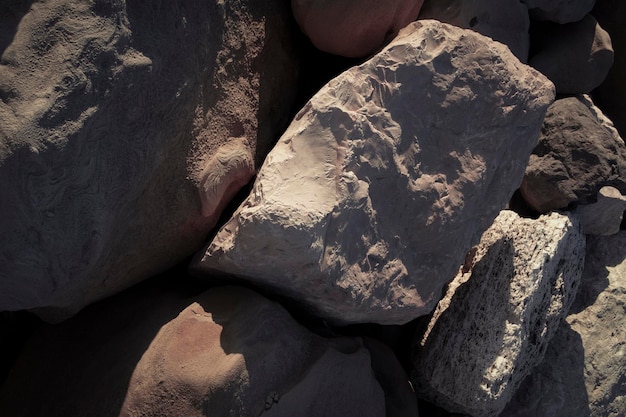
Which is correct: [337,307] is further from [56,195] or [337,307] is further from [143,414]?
[56,195]

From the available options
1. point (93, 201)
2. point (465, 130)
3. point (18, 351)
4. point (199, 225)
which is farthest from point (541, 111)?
point (18, 351)

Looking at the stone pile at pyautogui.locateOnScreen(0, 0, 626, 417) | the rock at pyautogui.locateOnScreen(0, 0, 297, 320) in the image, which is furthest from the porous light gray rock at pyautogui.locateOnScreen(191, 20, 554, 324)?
the rock at pyautogui.locateOnScreen(0, 0, 297, 320)

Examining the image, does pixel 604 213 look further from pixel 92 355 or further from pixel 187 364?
pixel 92 355

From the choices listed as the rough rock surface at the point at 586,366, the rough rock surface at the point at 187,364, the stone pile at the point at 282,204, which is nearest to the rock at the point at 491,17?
the stone pile at the point at 282,204

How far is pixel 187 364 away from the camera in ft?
3.71

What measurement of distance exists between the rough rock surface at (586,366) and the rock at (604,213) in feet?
Answer: 0.43

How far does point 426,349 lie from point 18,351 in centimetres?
91

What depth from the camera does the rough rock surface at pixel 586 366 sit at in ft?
4.98

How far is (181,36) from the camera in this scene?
1043 mm

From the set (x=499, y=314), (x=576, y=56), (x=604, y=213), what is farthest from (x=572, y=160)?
(x=499, y=314)

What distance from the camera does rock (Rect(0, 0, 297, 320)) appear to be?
2.97 ft

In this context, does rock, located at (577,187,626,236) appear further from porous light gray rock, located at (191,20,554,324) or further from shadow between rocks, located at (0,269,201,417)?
shadow between rocks, located at (0,269,201,417)

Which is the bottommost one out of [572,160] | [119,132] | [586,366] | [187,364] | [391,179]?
[586,366]

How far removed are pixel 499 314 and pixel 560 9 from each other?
727 mm
